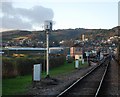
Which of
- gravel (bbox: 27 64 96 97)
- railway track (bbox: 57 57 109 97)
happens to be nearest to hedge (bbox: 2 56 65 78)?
gravel (bbox: 27 64 96 97)

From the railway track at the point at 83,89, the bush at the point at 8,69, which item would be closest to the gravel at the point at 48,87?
the railway track at the point at 83,89

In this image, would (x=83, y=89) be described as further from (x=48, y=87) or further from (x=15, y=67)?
(x=15, y=67)

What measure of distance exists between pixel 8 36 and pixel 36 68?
176045 millimetres

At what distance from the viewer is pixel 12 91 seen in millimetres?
20688

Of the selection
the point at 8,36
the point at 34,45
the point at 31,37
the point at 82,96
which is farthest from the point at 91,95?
the point at 8,36

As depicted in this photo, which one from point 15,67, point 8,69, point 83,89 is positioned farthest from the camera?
point 15,67

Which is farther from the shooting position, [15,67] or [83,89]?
[15,67]

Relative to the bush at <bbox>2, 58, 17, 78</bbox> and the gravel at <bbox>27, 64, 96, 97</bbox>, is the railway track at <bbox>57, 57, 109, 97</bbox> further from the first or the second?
the bush at <bbox>2, 58, 17, 78</bbox>

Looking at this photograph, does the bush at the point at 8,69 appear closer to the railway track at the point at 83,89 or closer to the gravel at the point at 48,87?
the gravel at the point at 48,87

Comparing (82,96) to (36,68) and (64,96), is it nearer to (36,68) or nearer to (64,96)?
(64,96)

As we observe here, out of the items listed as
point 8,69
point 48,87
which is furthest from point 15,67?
point 48,87

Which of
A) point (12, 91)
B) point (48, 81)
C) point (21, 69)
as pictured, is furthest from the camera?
point (21, 69)

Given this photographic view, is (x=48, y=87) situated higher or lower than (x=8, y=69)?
lower

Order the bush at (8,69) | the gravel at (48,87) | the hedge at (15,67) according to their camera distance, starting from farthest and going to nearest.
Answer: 1. the hedge at (15,67)
2. the bush at (8,69)
3. the gravel at (48,87)
